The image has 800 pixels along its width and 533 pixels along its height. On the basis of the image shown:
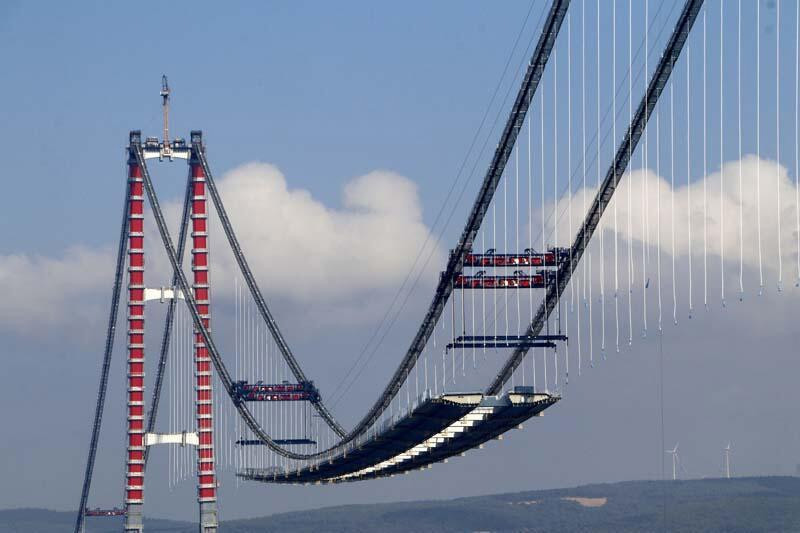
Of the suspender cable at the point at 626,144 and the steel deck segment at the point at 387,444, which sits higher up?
the suspender cable at the point at 626,144

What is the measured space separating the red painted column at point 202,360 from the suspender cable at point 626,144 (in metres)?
43.0

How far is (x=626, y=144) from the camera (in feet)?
295

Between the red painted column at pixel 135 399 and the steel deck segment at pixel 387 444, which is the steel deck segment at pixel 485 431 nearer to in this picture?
the steel deck segment at pixel 387 444

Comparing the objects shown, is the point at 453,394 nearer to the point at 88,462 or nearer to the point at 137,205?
the point at 137,205

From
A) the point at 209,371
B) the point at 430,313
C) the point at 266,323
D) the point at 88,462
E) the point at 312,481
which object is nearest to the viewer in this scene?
the point at 430,313

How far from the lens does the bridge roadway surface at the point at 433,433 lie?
9581cm

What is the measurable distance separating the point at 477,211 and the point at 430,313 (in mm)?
10986

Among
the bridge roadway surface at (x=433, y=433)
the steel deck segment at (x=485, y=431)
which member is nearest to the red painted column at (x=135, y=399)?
the bridge roadway surface at (x=433, y=433)

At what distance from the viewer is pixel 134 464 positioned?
473 ft

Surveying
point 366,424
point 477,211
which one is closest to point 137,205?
point 366,424

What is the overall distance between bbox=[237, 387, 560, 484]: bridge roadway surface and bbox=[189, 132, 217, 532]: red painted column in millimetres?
8072

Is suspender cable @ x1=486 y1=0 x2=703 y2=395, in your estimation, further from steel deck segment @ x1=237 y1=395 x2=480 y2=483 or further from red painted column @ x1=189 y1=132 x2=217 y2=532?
red painted column @ x1=189 y1=132 x2=217 y2=532

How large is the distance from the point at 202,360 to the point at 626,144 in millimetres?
60945

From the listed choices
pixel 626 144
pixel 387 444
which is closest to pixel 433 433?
pixel 387 444
